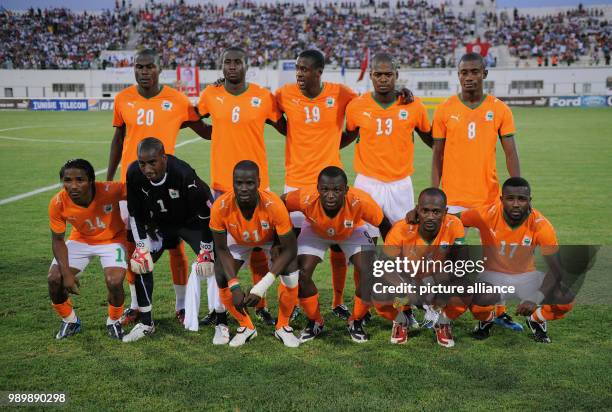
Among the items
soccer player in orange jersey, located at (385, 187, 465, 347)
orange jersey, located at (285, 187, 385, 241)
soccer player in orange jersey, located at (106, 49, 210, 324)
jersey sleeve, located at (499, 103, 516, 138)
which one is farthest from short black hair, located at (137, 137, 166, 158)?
jersey sleeve, located at (499, 103, 516, 138)

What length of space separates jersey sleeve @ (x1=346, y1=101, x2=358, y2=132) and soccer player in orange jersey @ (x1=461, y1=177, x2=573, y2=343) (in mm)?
1224

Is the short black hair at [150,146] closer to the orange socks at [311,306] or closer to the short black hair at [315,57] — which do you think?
the short black hair at [315,57]

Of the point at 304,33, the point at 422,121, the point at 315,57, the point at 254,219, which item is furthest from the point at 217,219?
the point at 304,33

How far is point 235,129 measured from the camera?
5211 mm

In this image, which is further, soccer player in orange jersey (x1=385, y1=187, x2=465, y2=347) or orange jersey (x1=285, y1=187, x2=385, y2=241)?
orange jersey (x1=285, y1=187, x2=385, y2=241)

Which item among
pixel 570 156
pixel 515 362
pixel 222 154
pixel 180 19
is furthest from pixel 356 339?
pixel 180 19

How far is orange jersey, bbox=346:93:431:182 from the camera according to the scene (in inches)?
197

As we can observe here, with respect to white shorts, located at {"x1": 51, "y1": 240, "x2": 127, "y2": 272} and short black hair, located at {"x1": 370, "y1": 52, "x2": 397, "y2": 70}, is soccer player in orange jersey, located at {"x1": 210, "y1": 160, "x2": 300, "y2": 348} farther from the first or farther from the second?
short black hair, located at {"x1": 370, "y1": 52, "x2": 397, "y2": 70}

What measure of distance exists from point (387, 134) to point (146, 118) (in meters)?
2.07

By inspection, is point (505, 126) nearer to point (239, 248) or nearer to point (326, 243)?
point (326, 243)

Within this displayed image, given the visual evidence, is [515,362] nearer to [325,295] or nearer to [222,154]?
[325,295]

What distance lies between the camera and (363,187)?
509cm

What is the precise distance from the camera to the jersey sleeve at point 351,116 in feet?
16.8

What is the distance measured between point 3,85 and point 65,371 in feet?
136
